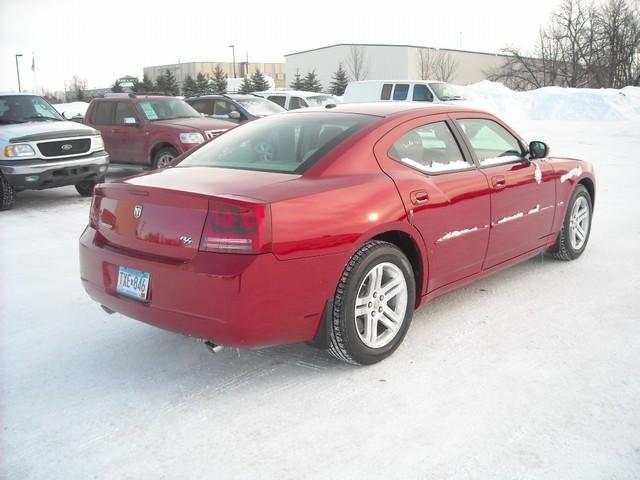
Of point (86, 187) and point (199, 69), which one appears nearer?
point (86, 187)

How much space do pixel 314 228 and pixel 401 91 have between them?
18466 millimetres

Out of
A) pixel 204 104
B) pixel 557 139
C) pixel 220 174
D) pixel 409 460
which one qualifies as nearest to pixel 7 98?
pixel 204 104

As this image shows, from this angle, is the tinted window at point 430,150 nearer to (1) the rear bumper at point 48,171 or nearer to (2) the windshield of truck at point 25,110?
(1) the rear bumper at point 48,171

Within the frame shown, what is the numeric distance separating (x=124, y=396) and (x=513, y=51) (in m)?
58.1

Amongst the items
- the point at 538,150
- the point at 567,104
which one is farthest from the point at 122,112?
the point at 567,104

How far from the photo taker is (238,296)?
300cm

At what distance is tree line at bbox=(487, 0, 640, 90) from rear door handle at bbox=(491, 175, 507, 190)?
4903 centimetres

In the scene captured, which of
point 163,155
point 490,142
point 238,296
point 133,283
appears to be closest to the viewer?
point 238,296

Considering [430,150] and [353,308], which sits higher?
[430,150]

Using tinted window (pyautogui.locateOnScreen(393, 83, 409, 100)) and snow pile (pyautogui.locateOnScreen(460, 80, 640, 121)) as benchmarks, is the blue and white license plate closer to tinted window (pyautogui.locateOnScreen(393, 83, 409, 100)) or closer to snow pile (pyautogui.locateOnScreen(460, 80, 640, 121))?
tinted window (pyautogui.locateOnScreen(393, 83, 409, 100))

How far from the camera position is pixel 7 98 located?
31.9 feet

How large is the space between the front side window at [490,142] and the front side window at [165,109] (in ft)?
27.0

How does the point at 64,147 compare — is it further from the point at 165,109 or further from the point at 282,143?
the point at 282,143

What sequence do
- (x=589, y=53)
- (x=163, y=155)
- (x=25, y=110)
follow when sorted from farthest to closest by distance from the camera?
(x=589, y=53)
(x=163, y=155)
(x=25, y=110)
